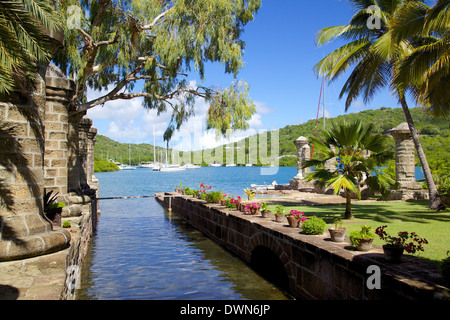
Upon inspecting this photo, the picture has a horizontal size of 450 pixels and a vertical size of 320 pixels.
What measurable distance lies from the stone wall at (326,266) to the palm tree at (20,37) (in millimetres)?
5661

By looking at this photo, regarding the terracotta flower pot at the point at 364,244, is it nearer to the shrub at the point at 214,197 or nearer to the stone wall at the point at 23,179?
the stone wall at the point at 23,179

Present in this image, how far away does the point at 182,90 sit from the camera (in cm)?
1540

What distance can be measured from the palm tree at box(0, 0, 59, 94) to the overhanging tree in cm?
705

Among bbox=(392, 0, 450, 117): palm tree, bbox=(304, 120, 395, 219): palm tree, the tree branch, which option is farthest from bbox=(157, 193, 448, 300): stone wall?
the tree branch

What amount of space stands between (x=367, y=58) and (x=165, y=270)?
10440mm

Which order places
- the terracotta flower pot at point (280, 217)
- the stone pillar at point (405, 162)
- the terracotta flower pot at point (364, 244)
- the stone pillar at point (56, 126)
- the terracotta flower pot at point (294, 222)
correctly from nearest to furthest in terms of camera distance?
1. the terracotta flower pot at point (364, 244)
2. the stone pillar at point (56, 126)
3. the terracotta flower pot at point (294, 222)
4. the terracotta flower pot at point (280, 217)
5. the stone pillar at point (405, 162)

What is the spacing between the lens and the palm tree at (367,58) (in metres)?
13.2

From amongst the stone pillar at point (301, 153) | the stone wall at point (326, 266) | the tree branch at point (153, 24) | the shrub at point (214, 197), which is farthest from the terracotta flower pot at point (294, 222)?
the stone pillar at point (301, 153)

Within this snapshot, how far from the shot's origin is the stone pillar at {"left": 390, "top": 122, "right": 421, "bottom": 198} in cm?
1634

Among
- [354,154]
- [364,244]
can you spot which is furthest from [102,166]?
[364,244]
